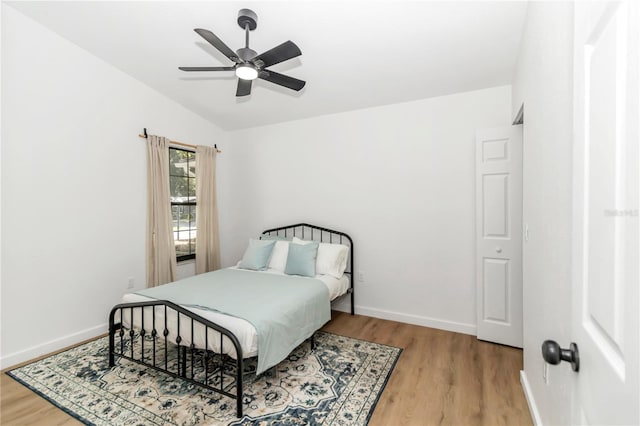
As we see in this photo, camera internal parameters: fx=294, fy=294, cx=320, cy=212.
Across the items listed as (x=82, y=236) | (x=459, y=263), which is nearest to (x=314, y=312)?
(x=459, y=263)

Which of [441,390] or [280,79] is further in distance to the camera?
[280,79]

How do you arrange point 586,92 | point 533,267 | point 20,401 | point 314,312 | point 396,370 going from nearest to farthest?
point 586,92
point 533,267
point 20,401
point 396,370
point 314,312

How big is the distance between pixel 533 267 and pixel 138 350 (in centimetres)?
335

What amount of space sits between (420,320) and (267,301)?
1.94 m

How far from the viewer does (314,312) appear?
2666 millimetres

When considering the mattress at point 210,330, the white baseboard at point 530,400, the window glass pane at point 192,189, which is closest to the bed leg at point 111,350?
the mattress at point 210,330

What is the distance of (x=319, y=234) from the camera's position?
4.04 metres

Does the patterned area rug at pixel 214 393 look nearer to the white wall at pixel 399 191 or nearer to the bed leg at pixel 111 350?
the bed leg at pixel 111 350

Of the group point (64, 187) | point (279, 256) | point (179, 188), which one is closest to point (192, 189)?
point (179, 188)

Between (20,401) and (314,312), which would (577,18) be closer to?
(314,312)

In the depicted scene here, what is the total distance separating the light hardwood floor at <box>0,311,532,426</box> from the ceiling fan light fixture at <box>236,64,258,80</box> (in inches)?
100

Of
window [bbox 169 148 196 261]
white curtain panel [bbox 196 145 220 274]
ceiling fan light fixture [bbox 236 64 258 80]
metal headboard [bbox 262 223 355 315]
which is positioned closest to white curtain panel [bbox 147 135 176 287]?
window [bbox 169 148 196 261]

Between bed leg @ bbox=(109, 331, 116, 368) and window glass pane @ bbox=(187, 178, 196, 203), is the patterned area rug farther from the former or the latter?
window glass pane @ bbox=(187, 178, 196, 203)

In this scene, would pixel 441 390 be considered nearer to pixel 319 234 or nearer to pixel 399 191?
pixel 399 191
